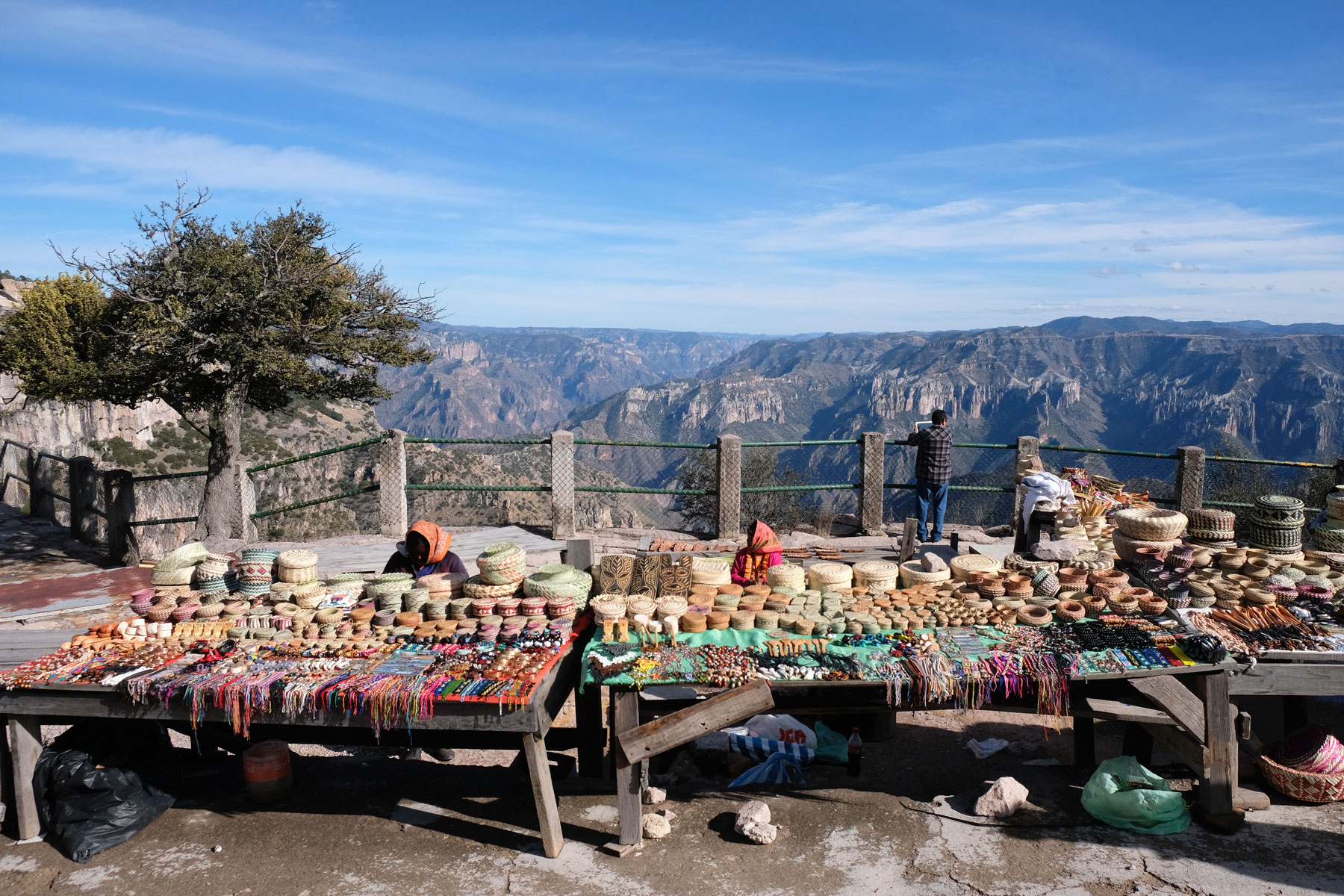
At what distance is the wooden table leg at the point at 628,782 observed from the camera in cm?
492

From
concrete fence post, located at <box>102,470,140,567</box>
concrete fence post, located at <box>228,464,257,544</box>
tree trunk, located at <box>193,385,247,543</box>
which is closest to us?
concrete fence post, located at <box>228,464,257,544</box>

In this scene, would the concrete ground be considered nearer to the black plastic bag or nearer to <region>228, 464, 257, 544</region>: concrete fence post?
the black plastic bag

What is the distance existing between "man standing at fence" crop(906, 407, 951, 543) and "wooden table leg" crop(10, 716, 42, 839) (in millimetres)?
8859

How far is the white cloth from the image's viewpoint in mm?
7805

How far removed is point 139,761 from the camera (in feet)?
17.9

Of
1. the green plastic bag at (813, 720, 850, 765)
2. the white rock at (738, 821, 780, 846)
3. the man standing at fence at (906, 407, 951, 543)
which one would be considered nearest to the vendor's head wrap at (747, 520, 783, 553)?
the green plastic bag at (813, 720, 850, 765)

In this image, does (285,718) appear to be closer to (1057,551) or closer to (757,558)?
(757,558)

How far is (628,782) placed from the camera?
16.2 ft

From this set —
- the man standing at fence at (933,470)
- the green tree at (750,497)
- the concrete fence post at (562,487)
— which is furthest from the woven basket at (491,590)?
the green tree at (750,497)

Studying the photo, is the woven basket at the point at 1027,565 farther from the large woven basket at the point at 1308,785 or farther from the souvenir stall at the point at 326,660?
the souvenir stall at the point at 326,660

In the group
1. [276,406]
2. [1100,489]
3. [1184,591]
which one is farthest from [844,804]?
[276,406]

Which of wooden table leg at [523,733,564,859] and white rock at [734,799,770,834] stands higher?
wooden table leg at [523,733,564,859]

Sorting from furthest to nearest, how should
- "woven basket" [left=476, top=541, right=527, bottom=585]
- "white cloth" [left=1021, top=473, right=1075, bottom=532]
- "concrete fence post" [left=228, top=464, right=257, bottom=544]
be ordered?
1. "concrete fence post" [left=228, top=464, right=257, bottom=544]
2. "white cloth" [left=1021, top=473, right=1075, bottom=532]
3. "woven basket" [left=476, top=541, right=527, bottom=585]

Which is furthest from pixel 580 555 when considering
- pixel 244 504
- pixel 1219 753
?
pixel 244 504
